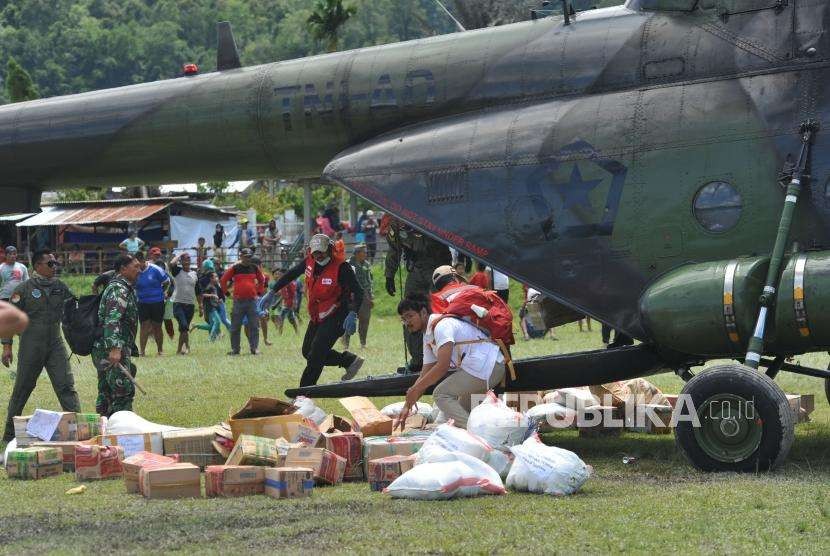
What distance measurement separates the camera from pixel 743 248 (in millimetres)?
9531

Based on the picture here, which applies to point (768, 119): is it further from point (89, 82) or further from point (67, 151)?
point (89, 82)

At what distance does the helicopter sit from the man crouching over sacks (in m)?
0.61

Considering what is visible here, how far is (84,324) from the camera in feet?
38.7

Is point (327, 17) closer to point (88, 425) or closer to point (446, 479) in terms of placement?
point (88, 425)

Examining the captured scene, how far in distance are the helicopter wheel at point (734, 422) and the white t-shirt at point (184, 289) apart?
15667 millimetres

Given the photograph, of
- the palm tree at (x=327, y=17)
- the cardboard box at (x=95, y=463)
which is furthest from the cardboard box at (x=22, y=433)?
the palm tree at (x=327, y=17)

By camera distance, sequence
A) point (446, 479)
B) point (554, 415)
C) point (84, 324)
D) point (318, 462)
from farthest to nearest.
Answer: point (84, 324) < point (554, 415) < point (318, 462) < point (446, 479)

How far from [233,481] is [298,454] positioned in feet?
1.97

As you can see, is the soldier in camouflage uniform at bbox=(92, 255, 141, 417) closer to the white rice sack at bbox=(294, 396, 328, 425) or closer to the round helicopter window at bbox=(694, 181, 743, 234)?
the white rice sack at bbox=(294, 396, 328, 425)

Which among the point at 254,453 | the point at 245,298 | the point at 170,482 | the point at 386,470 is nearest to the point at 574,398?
the point at 386,470

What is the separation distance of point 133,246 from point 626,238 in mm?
21957

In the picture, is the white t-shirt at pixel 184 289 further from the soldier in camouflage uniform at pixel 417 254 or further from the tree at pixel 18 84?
the tree at pixel 18 84

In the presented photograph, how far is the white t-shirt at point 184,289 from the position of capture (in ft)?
76.6

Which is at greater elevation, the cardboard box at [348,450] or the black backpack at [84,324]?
the black backpack at [84,324]
